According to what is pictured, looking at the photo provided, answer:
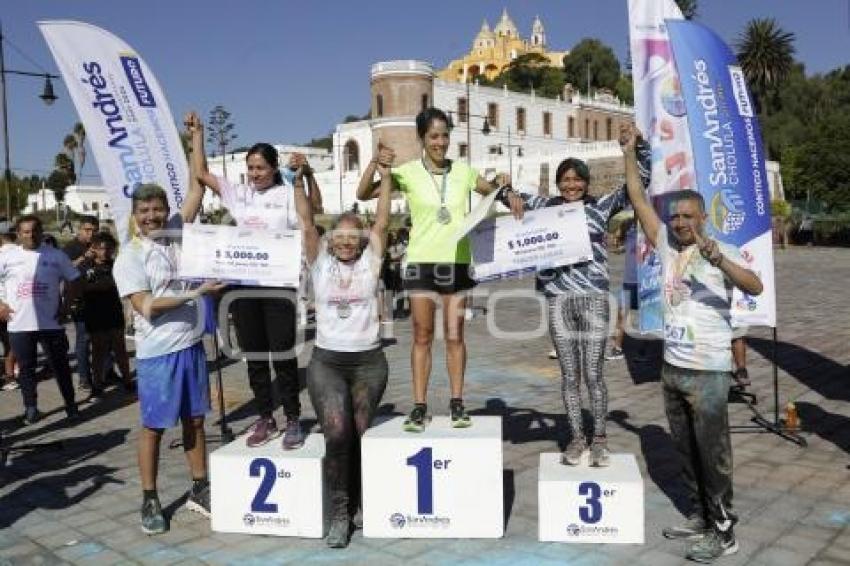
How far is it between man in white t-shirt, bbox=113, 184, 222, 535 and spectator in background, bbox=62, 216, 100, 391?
182 inches

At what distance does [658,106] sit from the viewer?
6.73 meters

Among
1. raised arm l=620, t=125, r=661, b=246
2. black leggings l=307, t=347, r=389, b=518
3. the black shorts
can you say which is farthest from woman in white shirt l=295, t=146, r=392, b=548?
raised arm l=620, t=125, r=661, b=246

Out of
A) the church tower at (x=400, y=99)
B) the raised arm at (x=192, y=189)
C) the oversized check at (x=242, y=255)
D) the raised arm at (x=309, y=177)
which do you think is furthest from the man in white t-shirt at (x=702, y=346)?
the church tower at (x=400, y=99)

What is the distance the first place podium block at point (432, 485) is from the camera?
14.5 feet

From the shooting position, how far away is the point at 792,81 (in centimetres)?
7875

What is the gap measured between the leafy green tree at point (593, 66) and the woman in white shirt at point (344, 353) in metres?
102

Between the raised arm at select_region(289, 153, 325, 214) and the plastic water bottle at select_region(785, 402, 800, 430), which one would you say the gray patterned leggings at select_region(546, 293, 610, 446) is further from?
the plastic water bottle at select_region(785, 402, 800, 430)

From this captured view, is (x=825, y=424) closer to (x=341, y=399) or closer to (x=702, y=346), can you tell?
(x=702, y=346)

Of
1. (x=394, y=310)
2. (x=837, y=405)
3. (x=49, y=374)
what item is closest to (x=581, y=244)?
(x=837, y=405)

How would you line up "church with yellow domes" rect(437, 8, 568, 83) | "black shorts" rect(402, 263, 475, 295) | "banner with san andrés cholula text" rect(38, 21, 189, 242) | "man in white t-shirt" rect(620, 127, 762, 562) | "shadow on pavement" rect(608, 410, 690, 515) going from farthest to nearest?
"church with yellow domes" rect(437, 8, 568, 83)
"banner with san andrés cholula text" rect(38, 21, 189, 242)
"shadow on pavement" rect(608, 410, 690, 515)
"black shorts" rect(402, 263, 475, 295)
"man in white t-shirt" rect(620, 127, 762, 562)

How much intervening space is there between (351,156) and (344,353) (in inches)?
2841

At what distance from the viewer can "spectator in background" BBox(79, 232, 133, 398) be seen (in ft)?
28.4

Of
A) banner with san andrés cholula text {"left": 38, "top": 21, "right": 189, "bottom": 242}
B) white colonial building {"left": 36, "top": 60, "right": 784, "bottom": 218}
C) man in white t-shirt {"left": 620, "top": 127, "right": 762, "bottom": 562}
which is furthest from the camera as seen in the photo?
white colonial building {"left": 36, "top": 60, "right": 784, "bottom": 218}

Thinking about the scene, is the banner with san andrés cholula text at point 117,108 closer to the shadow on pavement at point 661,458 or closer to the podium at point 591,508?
the podium at point 591,508
